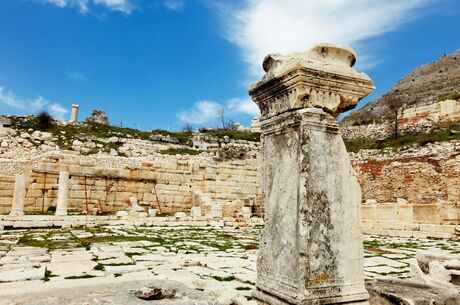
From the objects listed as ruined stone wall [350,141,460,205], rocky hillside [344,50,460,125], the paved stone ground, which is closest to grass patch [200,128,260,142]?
ruined stone wall [350,141,460,205]

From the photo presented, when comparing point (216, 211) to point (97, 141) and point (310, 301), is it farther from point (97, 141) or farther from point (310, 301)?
point (97, 141)

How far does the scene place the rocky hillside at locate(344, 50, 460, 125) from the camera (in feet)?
186

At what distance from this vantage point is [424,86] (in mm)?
65625

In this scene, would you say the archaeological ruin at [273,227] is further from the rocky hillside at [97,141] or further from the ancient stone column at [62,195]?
the rocky hillside at [97,141]

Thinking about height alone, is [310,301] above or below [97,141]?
below

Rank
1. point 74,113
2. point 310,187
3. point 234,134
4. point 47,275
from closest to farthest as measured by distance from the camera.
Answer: point 310,187
point 47,275
point 74,113
point 234,134

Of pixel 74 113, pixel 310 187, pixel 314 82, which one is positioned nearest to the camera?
pixel 310 187

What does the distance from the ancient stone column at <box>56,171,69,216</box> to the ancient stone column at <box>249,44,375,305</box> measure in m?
15.4

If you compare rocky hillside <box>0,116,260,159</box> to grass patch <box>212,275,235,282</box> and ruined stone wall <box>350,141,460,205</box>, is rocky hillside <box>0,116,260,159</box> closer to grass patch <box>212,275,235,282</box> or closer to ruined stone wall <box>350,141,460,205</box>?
ruined stone wall <box>350,141,460,205</box>

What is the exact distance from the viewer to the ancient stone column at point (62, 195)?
1644 cm

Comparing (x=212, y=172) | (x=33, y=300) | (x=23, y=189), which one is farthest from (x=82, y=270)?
(x=212, y=172)

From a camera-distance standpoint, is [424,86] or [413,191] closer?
[413,191]

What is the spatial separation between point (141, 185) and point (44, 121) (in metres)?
15.9

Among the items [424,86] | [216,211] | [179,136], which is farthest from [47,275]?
[424,86]
